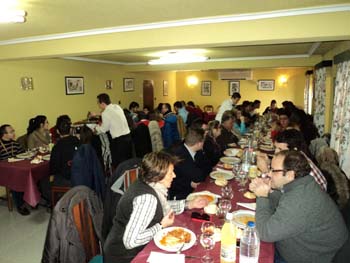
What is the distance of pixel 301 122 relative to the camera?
448 centimetres

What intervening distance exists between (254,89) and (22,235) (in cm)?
876

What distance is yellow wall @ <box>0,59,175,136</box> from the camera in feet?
15.1

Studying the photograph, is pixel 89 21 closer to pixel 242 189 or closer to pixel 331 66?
pixel 242 189

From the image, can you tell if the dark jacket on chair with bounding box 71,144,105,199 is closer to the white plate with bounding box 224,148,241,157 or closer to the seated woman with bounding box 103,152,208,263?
the seated woman with bounding box 103,152,208,263

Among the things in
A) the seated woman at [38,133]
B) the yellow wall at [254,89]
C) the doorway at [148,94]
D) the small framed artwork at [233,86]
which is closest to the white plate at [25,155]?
the seated woman at [38,133]

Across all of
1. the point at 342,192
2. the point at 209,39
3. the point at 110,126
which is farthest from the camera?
the point at 110,126

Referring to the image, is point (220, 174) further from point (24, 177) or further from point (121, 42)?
point (24, 177)

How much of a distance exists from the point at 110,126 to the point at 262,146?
2490 millimetres

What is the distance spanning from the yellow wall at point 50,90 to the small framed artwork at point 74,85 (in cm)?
9

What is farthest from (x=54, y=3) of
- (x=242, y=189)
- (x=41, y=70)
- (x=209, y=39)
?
(x=41, y=70)

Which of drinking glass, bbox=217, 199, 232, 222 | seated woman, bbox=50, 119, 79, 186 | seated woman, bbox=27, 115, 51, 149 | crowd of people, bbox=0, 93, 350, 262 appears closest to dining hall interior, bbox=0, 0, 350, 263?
seated woman, bbox=50, 119, 79, 186

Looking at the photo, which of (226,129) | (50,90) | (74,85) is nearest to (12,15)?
(226,129)

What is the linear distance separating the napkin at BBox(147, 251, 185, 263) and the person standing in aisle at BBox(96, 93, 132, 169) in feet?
11.2

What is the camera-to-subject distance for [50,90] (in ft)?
17.7
